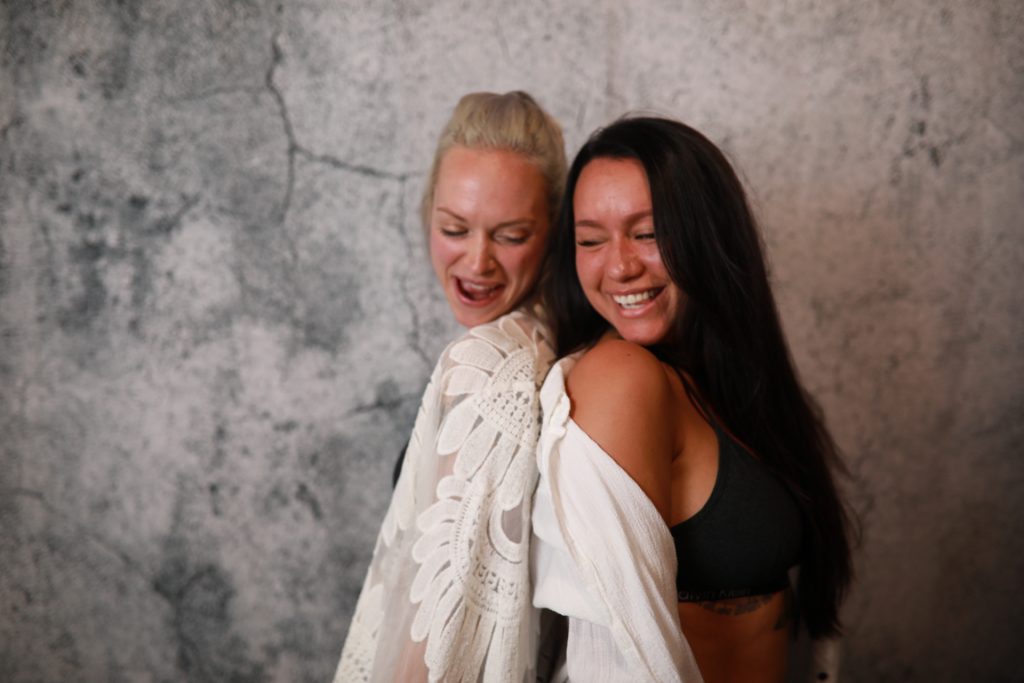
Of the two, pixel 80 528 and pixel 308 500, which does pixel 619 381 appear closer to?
pixel 308 500

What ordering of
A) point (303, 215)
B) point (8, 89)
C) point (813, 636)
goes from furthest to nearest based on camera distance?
point (303, 215) → point (8, 89) → point (813, 636)

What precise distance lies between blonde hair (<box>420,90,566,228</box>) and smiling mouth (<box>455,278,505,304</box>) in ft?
0.64

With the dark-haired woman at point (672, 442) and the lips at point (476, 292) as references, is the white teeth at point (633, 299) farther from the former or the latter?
the lips at point (476, 292)

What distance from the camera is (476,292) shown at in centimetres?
132

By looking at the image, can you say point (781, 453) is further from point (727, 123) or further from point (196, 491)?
point (196, 491)

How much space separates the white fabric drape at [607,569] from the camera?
83 centimetres

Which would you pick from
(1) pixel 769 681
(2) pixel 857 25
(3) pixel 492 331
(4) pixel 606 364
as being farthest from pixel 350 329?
(2) pixel 857 25

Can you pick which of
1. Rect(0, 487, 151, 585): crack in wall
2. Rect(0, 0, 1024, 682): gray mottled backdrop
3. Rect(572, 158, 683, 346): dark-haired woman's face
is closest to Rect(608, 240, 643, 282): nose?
Rect(572, 158, 683, 346): dark-haired woman's face

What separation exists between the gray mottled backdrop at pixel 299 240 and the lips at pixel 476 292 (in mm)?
423

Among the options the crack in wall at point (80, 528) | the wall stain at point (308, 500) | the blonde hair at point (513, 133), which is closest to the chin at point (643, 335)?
the blonde hair at point (513, 133)

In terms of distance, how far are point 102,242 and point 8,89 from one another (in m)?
0.41

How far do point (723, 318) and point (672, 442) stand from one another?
27 cm

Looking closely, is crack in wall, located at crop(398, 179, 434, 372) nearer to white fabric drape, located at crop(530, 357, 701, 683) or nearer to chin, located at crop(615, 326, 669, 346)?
chin, located at crop(615, 326, 669, 346)

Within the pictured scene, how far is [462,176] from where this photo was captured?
125cm
